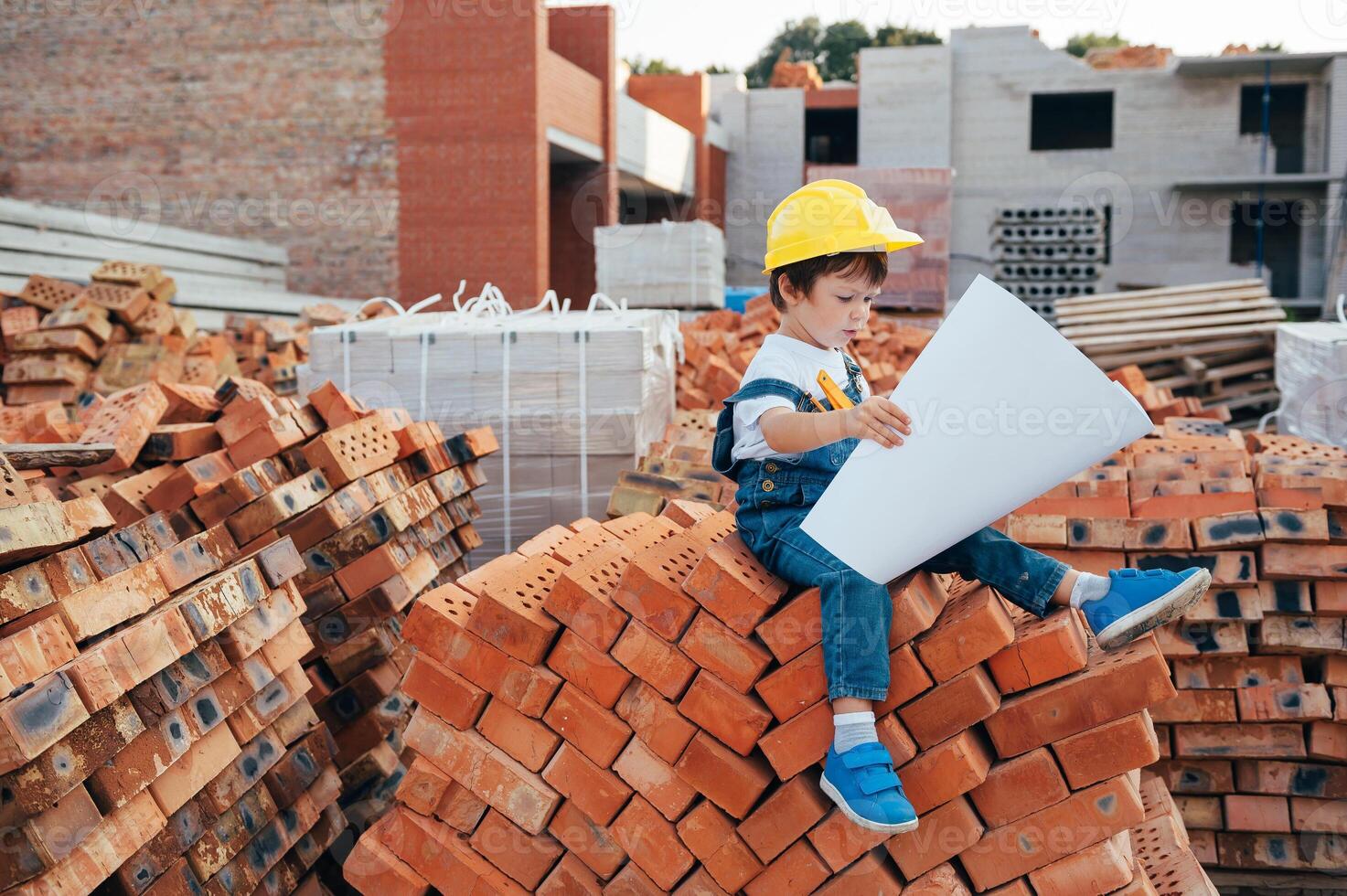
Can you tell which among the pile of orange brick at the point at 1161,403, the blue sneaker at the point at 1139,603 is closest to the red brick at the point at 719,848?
the blue sneaker at the point at 1139,603

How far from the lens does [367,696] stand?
14.4 feet

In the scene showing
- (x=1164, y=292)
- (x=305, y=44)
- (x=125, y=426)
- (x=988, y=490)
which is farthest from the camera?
(x=305, y=44)

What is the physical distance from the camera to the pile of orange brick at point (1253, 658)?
4.04 metres

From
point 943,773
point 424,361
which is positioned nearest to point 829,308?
point 943,773

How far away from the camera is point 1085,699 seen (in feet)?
8.97

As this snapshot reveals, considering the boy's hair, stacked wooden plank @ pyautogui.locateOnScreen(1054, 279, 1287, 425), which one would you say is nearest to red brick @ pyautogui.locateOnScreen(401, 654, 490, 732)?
the boy's hair

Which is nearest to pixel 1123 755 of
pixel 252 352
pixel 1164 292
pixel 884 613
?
pixel 884 613

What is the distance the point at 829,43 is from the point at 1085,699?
4219cm

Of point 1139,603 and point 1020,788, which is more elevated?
point 1139,603

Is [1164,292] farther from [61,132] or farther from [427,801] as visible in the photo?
[61,132]

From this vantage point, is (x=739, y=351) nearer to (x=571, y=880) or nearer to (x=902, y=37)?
(x=571, y=880)

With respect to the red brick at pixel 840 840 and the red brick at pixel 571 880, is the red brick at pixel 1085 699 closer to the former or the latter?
the red brick at pixel 840 840

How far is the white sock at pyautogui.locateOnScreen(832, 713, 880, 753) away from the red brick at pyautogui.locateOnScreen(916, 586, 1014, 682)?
250 millimetres

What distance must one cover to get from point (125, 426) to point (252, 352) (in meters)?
5.92
